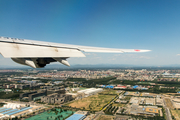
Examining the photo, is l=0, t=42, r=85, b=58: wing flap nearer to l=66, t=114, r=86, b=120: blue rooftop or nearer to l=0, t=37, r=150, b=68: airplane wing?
l=0, t=37, r=150, b=68: airplane wing

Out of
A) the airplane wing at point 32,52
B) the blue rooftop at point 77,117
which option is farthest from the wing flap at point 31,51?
the blue rooftop at point 77,117

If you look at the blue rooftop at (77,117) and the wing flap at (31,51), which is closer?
the wing flap at (31,51)

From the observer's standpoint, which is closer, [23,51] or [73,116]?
[23,51]

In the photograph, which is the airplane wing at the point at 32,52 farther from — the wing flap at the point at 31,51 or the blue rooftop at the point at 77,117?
the blue rooftop at the point at 77,117

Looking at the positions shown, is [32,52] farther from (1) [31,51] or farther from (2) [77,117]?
(2) [77,117]

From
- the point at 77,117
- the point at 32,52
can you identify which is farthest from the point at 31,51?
the point at 77,117

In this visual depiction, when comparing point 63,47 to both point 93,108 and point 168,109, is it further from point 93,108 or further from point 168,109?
point 168,109

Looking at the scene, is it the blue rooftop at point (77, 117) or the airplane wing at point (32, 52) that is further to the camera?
the blue rooftop at point (77, 117)

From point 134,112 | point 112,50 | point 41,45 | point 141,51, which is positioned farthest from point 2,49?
point 134,112

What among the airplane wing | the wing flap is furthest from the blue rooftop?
the wing flap

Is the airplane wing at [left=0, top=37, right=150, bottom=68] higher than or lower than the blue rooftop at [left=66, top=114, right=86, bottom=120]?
higher

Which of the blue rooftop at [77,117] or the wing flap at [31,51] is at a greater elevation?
the wing flap at [31,51]
